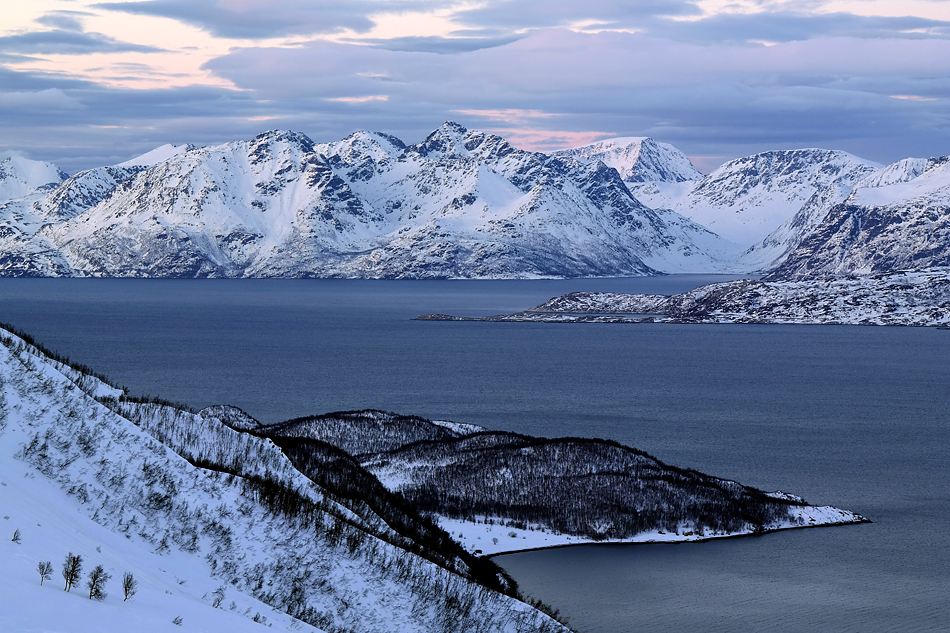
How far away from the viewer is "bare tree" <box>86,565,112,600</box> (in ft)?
61.2

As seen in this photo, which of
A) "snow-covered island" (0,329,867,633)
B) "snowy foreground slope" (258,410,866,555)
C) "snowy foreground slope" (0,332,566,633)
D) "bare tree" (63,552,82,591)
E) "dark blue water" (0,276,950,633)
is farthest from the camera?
"snowy foreground slope" (258,410,866,555)

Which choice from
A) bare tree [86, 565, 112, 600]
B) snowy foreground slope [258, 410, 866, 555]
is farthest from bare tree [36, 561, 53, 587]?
snowy foreground slope [258, 410, 866, 555]

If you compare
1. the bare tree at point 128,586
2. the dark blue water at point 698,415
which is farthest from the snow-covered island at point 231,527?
the dark blue water at point 698,415

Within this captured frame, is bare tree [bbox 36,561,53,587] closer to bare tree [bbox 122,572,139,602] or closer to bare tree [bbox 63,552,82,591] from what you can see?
bare tree [bbox 63,552,82,591]

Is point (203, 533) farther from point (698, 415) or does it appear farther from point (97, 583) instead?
point (698, 415)

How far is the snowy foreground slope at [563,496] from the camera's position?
51500 mm

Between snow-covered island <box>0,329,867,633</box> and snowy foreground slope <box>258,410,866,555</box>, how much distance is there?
175mm

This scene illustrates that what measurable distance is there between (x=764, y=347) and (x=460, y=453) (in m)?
132

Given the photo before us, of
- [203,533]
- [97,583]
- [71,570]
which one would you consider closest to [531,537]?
[203,533]

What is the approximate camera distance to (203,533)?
28703 mm

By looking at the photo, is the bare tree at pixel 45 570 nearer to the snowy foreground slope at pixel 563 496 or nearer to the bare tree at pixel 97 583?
the bare tree at pixel 97 583

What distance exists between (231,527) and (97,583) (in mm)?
9928

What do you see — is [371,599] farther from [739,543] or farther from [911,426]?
[911,426]

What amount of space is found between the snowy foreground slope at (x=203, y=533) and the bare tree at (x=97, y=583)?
159cm
